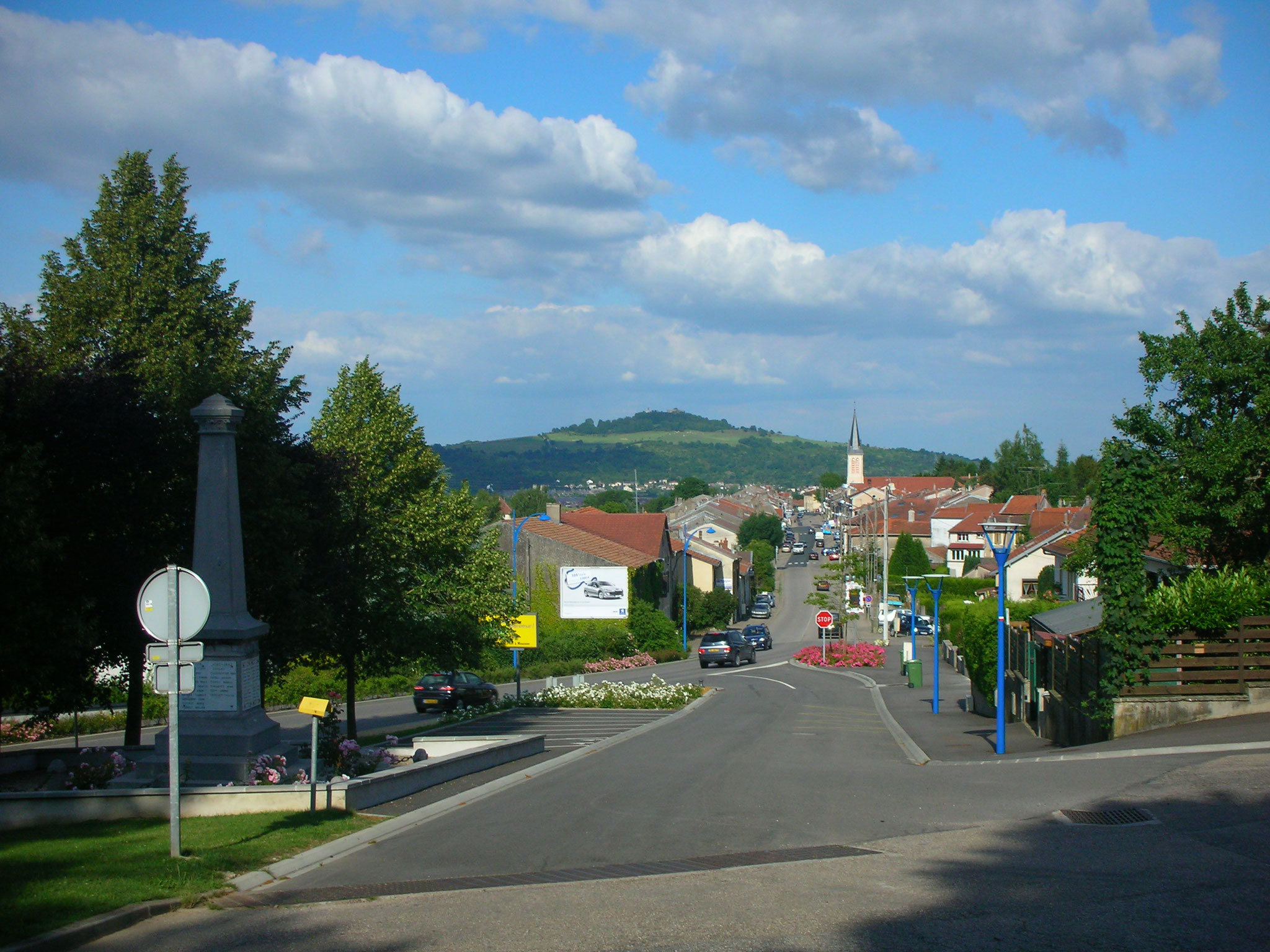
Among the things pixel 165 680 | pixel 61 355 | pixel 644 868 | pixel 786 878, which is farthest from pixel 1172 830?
pixel 61 355

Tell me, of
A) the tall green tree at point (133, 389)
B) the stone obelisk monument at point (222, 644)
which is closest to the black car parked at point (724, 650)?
the tall green tree at point (133, 389)

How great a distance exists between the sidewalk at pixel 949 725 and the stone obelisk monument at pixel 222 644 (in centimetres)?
1104

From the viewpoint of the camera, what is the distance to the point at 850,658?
4928cm

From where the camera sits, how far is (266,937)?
6695mm

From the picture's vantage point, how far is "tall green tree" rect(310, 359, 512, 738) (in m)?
22.3

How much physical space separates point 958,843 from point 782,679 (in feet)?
110

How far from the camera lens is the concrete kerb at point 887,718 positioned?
17598 mm

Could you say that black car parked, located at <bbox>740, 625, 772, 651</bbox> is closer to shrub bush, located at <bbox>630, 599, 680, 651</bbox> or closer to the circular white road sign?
shrub bush, located at <bbox>630, 599, 680, 651</bbox>

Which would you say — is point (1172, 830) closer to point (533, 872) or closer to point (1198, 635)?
point (533, 872)

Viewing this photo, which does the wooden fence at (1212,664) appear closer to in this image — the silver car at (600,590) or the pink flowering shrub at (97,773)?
the pink flowering shrub at (97,773)

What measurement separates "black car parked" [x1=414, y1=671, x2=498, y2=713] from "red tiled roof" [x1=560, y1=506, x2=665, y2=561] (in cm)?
3197

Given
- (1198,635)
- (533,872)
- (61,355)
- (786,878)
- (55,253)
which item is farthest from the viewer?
(55,253)

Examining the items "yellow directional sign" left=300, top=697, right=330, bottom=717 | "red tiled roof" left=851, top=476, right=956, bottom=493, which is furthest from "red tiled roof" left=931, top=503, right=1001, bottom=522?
"yellow directional sign" left=300, top=697, right=330, bottom=717

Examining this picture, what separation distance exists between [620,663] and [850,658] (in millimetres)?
11060
